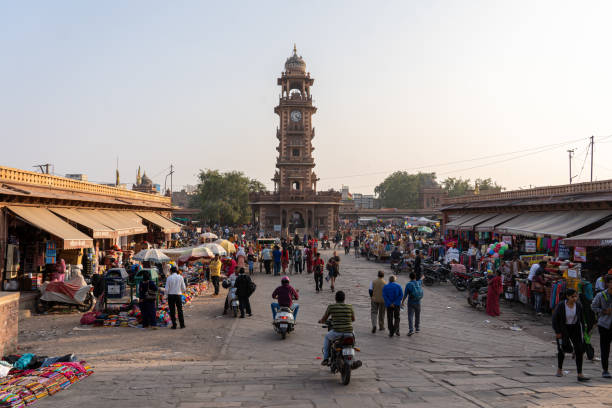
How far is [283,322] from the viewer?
382 inches

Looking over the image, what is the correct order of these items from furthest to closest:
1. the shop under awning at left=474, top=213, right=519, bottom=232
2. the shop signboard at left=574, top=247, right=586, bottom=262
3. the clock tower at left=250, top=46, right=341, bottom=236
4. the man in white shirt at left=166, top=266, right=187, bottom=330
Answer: the clock tower at left=250, top=46, right=341, bottom=236, the shop under awning at left=474, top=213, right=519, bottom=232, the shop signboard at left=574, top=247, right=586, bottom=262, the man in white shirt at left=166, top=266, right=187, bottom=330

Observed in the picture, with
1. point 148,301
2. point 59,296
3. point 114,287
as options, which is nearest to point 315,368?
point 148,301

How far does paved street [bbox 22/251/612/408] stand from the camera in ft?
20.0

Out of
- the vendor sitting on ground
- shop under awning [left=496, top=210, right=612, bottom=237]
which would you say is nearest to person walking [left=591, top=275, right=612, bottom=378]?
shop under awning [left=496, top=210, right=612, bottom=237]

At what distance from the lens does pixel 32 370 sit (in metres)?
7.08

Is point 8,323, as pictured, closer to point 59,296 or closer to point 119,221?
point 59,296

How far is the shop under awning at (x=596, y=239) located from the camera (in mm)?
12242

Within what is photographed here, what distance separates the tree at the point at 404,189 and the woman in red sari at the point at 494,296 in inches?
3647

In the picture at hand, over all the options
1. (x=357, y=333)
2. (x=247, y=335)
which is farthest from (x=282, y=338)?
(x=357, y=333)

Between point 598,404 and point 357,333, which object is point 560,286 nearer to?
point 357,333

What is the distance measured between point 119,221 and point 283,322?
1203cm

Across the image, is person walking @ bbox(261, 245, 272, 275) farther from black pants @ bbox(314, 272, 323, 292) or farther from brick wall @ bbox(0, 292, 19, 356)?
brick wall @ bbox(0, 292, 19, 356)

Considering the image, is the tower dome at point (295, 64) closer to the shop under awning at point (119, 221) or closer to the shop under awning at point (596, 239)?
the shop under awning at point (119, 221)

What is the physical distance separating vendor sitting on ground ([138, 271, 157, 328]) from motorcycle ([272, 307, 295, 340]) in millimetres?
3241
